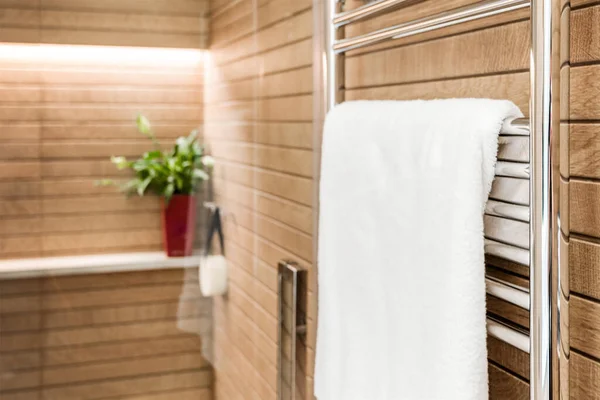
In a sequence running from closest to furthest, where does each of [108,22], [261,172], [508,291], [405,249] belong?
[508,291], [405,249], [108,22], [261,172]

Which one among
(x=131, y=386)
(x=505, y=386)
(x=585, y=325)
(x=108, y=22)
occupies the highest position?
(x=108, y=22)

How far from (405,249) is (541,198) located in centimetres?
26

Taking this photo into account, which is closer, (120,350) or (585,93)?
(585,93)

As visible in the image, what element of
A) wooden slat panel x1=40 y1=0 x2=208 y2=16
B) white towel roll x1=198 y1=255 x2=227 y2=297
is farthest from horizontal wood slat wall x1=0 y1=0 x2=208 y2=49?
white towel roll x1=198 y1=255 x2=227 y2=297

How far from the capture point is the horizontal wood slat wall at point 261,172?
1347 mm

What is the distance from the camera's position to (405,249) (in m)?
0.97

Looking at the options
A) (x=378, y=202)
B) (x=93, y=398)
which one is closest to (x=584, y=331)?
(x=378, y=202)

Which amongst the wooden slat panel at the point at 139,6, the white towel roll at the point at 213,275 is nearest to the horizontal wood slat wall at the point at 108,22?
the wooden slat panel at the point at 139,6

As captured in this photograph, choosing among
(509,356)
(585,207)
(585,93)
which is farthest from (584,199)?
(509,356)

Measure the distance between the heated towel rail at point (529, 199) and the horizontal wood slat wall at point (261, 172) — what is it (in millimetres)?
338

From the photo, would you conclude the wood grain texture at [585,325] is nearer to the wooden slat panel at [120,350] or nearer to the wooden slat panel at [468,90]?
the wooden slat panel at [468,90]

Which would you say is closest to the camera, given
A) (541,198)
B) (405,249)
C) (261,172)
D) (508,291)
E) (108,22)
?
(541,198)

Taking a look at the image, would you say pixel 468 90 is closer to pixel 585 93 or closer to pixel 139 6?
pixel 585 93

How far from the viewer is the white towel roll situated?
135cm
